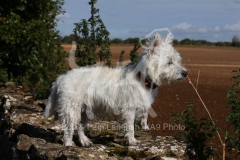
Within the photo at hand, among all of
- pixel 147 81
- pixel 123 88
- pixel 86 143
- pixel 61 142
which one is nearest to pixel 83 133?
pixel 86 143

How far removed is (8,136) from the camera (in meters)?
7.14

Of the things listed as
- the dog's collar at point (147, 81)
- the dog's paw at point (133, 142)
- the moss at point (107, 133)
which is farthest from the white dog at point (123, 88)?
the moss at point (107, 133)

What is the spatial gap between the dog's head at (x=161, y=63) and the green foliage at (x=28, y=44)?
209 inches

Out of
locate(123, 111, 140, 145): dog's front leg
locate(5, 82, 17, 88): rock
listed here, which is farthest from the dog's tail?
locate(5, 82, 17, 88): rock

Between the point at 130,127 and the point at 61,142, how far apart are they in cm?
109

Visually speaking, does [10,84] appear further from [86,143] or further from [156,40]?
[156,40]

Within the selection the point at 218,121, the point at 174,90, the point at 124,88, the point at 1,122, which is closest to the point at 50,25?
the point at 1,122

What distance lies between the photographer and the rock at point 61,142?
482 centimetres

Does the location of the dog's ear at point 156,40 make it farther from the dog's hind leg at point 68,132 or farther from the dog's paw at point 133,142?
the dog's hind leg at point 68,132

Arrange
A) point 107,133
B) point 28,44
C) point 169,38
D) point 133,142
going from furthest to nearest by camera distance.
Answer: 1. point 28,44
2. point 107,133
3. point 169,38
4. point 133,142

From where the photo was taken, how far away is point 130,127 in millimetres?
5645

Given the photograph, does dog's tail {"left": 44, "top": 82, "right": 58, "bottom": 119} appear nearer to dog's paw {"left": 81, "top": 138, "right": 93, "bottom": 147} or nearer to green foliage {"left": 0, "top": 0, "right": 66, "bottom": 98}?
dog's paw {"left": 81, "top": 138, "right": 93, "bottom": 147}

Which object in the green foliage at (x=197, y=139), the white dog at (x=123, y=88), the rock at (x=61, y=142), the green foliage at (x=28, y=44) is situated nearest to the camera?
the green foliage at (x=197, y=139)

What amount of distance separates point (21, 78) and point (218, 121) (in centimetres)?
620
